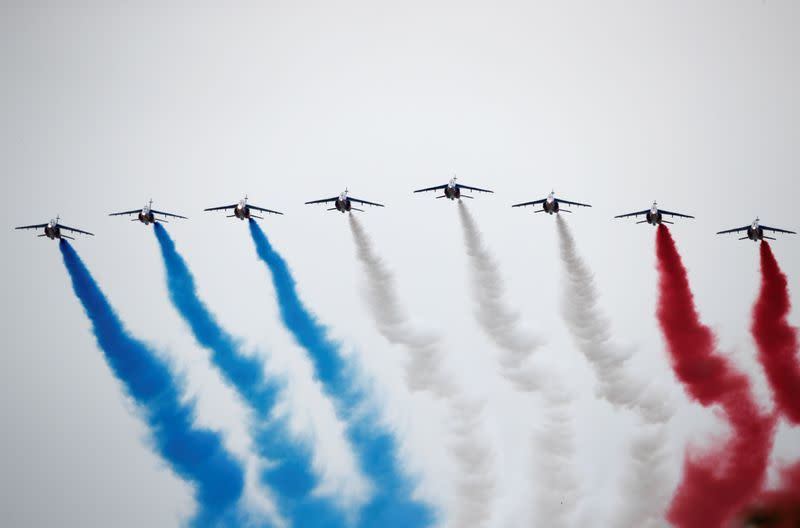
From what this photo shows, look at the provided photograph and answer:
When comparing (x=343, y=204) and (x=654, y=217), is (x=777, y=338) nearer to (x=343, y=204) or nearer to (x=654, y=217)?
(x=654, y=217)

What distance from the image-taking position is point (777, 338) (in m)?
63.8

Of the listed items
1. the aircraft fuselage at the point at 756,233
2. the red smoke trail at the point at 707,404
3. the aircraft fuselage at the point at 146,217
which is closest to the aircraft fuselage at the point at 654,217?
the red smoke trail at the point at 707,404

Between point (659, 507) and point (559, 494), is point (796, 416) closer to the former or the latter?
point (659, 507)

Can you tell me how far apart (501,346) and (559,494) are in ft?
37.7

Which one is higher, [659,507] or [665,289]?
[665,289]

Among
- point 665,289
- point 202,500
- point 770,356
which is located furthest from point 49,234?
point 770,356

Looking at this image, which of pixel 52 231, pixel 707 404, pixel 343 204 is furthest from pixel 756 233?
pixel 52 231

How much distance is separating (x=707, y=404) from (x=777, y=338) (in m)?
6.55

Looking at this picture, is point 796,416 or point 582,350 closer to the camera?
point 796,416

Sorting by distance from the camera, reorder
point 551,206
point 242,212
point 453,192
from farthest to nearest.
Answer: point 242,212
point 453,192
point 551,206

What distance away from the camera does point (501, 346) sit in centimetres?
6894

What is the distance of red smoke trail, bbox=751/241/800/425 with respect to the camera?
206 ft

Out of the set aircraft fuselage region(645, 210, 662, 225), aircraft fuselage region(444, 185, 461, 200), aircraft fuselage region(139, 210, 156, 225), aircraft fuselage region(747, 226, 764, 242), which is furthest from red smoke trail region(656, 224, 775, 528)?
aircraft fuselage region(139, 210, 156, 225)

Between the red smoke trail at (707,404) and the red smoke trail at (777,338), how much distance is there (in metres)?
1.63
